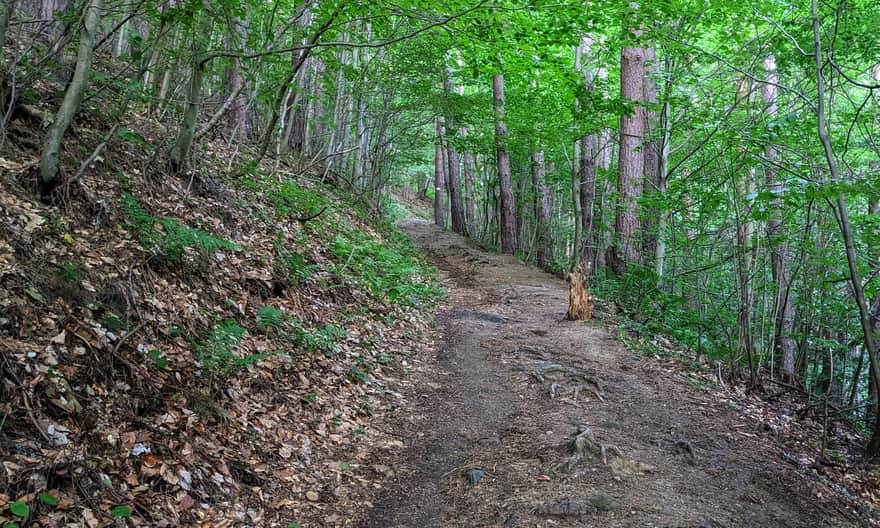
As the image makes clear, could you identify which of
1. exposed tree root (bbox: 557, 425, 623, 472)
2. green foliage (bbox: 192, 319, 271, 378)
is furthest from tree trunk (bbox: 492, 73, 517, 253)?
exposed tree root (bbox: 557, 425, 623, 472)

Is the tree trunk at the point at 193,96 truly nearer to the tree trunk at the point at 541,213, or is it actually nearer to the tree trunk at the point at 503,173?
the tree trunk at the point at 503,173

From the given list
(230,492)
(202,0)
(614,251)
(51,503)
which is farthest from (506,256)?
(51,503)

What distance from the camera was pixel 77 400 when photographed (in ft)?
11.5

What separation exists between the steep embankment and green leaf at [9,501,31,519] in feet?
0.17

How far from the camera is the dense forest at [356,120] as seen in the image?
4879 millimetres

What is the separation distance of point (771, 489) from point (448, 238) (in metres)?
17.9

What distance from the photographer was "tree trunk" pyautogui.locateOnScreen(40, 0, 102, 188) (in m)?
4.59

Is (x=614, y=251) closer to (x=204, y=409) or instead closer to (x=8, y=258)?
(x=204, y=409)

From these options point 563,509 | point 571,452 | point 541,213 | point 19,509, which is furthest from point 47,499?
point 541,213

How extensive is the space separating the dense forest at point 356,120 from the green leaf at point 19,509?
2 cm

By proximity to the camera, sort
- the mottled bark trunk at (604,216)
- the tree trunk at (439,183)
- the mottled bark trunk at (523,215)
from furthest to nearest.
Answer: the tree trunk at (439,183)
the mottled bark trunk at (523,215)
the mottled bark trunk at (604,216)

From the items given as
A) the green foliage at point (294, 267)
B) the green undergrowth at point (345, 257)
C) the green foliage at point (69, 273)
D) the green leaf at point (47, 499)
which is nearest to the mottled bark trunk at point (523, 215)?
the green undergrowth at point (345, 257)

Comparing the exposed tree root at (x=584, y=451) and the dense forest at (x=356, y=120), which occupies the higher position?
the dense forest at (x=356, y=120)

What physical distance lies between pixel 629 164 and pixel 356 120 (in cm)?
694
